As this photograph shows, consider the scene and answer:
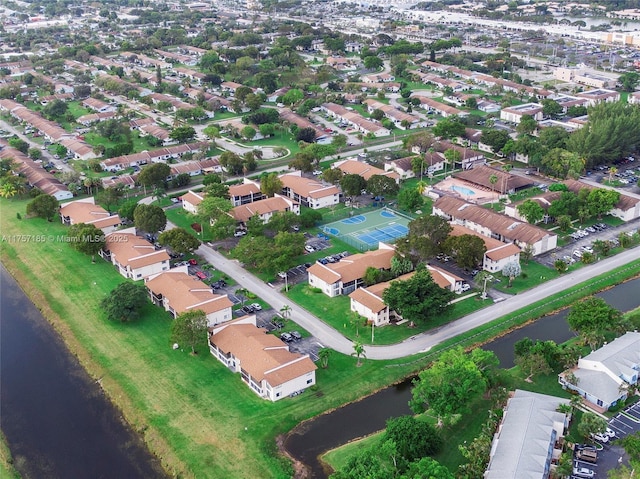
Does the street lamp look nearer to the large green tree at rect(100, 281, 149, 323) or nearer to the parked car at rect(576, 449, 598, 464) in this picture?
the parked car at rect(576, 449, 598, 464)

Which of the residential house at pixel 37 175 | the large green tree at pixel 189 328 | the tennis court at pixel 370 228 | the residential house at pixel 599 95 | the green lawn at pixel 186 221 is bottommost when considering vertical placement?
the tennis court at pixel 370 228

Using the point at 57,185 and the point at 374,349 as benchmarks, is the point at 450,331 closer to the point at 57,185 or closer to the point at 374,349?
the point at 374,349

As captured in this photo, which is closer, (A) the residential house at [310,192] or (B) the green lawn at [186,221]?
(B) the green lawn at [186,221]

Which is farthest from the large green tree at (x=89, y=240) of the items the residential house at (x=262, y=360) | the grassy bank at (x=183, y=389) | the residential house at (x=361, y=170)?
the residential house at (x=361, y=170)

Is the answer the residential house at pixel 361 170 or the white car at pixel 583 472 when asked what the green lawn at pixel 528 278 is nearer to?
the white car at pixel 583 472

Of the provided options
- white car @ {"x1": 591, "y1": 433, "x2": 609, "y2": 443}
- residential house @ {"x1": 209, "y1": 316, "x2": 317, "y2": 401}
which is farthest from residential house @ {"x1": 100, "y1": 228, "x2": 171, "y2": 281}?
white car @ {"x1": 591, "y1": 433, "x2": 609, "y2": 443}

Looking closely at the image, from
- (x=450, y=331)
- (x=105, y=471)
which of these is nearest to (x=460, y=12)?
(x=450, y=331)
